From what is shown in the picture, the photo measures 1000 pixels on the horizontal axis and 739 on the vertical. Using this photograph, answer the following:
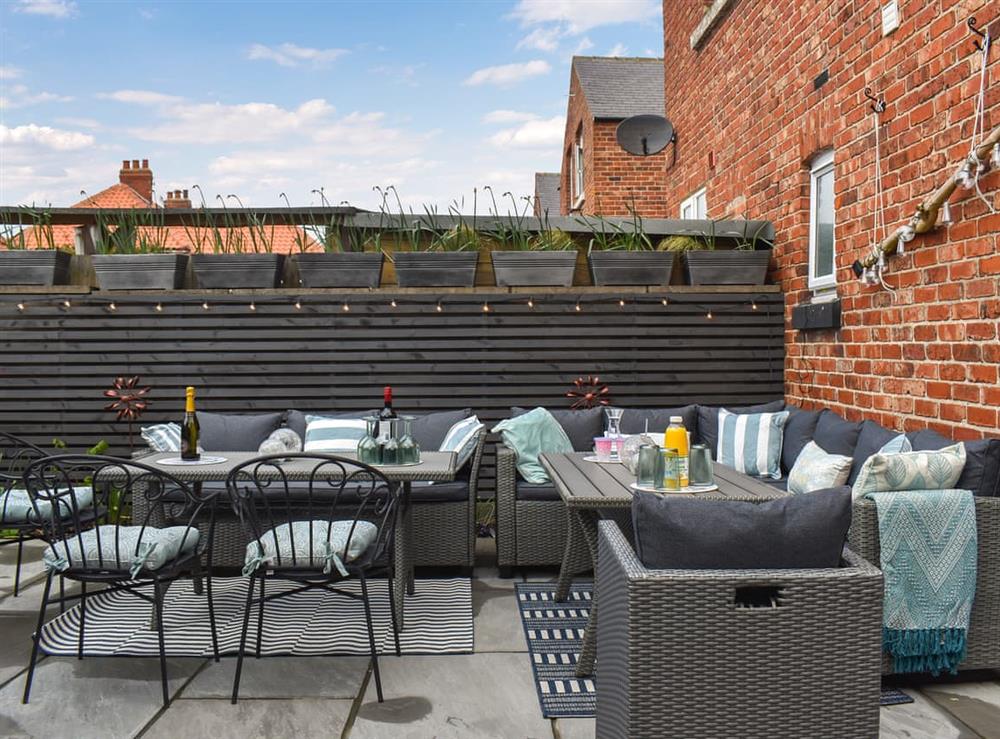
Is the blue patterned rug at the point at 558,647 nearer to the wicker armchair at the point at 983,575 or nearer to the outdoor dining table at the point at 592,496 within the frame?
the outdoor dining table at the point at 592,496

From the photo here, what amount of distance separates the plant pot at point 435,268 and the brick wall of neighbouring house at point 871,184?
7.24ft

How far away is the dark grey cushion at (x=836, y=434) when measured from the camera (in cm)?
440

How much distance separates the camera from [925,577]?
313cm

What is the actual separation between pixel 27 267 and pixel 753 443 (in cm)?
500

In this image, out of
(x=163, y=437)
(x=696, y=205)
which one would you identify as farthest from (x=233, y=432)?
(x=696, y=205)

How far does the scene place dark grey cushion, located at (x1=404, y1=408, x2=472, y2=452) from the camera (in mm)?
5258

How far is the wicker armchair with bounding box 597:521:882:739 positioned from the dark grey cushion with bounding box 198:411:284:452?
141 inches

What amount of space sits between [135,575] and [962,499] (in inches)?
119

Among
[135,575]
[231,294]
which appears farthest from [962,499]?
[231,294]

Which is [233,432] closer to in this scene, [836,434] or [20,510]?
[20,510]

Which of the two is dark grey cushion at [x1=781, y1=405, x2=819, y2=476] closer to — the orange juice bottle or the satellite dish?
the orange juice bottle

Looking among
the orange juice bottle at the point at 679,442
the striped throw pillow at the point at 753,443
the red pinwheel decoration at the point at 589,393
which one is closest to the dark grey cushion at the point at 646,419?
the striped throw pillow at the point at 753,443

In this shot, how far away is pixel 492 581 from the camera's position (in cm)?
472

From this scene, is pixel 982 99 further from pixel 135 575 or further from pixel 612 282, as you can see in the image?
pixel 135 575
